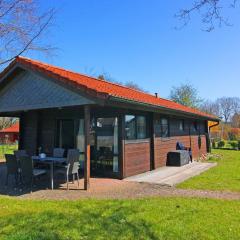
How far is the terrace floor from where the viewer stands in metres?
7.88

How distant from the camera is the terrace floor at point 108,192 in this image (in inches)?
310

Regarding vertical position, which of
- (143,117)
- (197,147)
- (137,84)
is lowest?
(197,147)

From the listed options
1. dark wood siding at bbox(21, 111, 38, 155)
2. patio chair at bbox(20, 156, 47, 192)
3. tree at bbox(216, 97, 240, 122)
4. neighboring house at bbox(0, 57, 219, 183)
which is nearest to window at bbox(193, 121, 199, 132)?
neighboring house at bbox(0, 57, 219, 183)

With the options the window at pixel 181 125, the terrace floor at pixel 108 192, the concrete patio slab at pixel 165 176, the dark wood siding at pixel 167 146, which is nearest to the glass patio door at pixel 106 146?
the concrete patio slab at pixel 165 176

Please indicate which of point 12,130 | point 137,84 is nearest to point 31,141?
point 12,130

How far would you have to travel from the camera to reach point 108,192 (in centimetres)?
839

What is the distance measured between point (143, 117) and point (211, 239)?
7803 mm

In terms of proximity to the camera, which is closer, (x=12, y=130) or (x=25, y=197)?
(x=25, y=197)

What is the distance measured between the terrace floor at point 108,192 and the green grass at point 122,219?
62 cm

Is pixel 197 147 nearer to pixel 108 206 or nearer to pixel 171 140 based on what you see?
pixel 171 140

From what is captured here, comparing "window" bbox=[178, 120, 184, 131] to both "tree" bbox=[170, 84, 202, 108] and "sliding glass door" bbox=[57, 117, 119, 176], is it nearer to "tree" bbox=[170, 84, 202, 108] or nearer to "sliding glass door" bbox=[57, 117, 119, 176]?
"sliding glass door" bbox=[57, 117, 119, 176]

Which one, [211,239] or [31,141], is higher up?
[31,141]

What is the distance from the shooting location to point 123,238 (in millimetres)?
4910

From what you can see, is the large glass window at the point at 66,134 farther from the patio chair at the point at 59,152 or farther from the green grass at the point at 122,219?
the green grass at the point at 122,219
